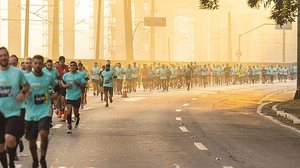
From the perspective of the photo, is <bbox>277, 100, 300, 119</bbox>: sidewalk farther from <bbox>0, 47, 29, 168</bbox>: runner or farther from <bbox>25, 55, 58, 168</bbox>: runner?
<bbox>0, 47, 29, 168</bbox>: runner

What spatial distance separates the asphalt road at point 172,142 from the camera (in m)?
10.6

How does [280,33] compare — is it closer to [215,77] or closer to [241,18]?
[241,18]

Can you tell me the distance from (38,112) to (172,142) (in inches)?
191

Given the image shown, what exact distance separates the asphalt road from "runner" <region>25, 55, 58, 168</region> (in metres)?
0.74

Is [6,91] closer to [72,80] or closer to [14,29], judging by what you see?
[72,80]

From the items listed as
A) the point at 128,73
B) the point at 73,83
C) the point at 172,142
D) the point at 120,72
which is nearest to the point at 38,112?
the point at 172,142

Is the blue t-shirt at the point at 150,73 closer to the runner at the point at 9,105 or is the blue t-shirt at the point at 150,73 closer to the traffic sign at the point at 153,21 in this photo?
the traffic sign at the point at 153,21

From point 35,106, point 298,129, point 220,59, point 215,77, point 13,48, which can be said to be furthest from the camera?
point 220,59

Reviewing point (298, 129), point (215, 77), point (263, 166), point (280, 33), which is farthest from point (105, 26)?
point (263, 166)

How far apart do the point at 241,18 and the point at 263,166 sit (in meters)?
93.0

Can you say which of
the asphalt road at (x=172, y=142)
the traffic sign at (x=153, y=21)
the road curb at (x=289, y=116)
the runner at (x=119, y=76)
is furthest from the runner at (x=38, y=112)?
the traffic sign at (x=153, y=21)

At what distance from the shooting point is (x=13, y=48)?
7319 cm

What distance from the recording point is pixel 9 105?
796 cm

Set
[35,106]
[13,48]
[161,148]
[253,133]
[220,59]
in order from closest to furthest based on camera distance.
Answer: [35,106] → [161,148] → [253,133] → [13,48] → [220,59]
